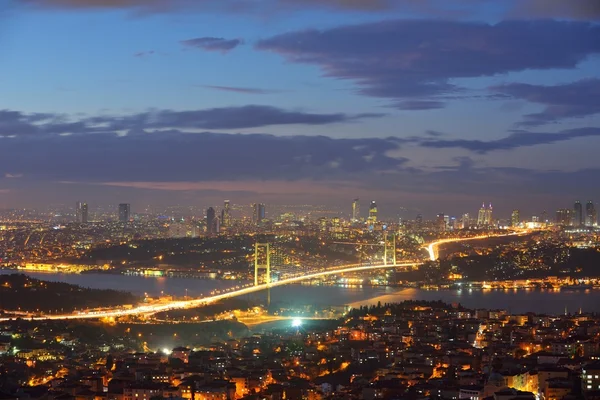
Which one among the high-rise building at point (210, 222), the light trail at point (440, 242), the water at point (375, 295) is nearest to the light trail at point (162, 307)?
the water at point (375, 295)

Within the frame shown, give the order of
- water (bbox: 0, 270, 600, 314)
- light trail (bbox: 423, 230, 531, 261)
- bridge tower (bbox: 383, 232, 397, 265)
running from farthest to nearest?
light trail (bbox: 423, 230, 531, 261) < bridge tower (bbox: 383, 232, 397, 265) < water (bbox: 0, 270, 600, 314)

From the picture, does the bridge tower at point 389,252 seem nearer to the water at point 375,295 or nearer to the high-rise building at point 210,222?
the water at point 375,295

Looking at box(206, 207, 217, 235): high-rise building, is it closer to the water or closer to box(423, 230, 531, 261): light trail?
box(423, 230, 531, 261): light trail

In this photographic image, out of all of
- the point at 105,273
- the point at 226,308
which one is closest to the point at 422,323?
the point at 226,308

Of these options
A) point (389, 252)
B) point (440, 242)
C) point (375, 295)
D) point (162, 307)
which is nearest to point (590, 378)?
point (162, 307)

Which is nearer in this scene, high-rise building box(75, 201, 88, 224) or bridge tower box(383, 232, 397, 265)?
bridge tower box(383, 232, 397, 265)

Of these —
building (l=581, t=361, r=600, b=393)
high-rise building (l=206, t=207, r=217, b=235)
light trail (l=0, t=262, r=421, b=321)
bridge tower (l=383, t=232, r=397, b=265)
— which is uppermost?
high-rise building (l=206, t=207, r=217, b=235)

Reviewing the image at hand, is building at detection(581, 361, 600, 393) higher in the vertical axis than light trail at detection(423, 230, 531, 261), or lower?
lower

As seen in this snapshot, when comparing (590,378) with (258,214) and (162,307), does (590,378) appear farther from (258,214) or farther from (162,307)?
(258,214)

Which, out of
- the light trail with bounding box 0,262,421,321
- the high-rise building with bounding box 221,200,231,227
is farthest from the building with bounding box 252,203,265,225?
the light trail with bounding box 0,262,421,321

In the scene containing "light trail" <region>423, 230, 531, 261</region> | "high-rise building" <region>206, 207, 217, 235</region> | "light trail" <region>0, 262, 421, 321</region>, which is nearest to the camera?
"light trail" <region>0, 262, 421, 321</region>
